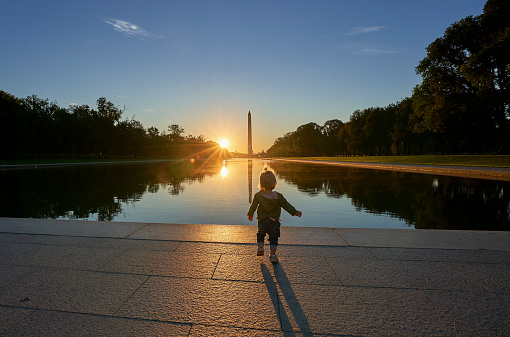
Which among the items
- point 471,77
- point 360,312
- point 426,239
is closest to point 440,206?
point 426,239

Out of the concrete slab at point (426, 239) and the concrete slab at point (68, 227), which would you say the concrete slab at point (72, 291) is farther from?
the concrete slab at point (426, 239)

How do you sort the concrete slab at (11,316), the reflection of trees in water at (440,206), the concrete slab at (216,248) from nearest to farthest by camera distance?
the concrete slab at (11,316), the concrete slab at (216,248), the reflection of trees in water at (440,206)

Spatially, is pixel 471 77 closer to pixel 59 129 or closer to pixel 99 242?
pixel 99 242

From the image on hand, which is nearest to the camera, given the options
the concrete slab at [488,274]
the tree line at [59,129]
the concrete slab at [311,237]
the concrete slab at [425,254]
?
the concrete slab at [488,274]

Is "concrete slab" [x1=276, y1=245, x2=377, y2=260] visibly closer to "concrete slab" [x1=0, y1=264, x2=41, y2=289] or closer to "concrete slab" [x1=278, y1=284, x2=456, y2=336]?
"concrete slab" [x1=278, y1=284, x2=456, y2=336]

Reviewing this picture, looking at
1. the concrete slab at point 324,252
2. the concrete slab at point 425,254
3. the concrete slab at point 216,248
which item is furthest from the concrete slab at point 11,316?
the concrete slab at point 425,254

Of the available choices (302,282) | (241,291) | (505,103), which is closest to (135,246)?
→ (241,291)

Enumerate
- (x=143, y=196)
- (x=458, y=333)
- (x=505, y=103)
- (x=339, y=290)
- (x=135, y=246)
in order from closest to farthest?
(x=458, y=333) < (x=339, y=290) < (x=135, y=246) < (x=143, y=196) < (x=505, y=103)

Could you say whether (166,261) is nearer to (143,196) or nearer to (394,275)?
(394,275)

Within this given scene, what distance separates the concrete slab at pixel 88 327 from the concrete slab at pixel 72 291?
0.44 ft

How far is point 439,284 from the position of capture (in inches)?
136

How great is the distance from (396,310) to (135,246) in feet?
12.8

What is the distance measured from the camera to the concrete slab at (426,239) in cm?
486

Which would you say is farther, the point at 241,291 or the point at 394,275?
the point at 394,275
